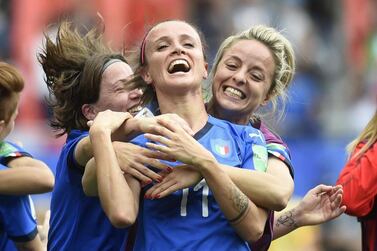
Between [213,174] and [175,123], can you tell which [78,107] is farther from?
[213,174]

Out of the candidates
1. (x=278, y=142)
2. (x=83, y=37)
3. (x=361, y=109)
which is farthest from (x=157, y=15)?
(x=278, y=142)

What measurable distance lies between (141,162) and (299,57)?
423 inches

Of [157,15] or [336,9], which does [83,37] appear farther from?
[336,9]

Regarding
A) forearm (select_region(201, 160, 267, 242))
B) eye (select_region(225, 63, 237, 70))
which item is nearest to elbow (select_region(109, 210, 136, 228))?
forearm (select_region(201, 160, 267, 242))

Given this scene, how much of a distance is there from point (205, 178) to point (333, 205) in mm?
992

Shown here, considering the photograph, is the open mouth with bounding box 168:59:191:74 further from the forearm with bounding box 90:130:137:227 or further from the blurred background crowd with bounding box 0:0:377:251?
the blurred background crowd with bounding box 0:0:377:251

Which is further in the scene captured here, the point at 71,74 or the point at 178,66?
the point at 71,74

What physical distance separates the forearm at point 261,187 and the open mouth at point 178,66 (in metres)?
0.55

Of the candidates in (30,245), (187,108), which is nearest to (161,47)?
(187,108)

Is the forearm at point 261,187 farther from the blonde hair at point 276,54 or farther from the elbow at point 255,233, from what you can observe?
the blonde hair at point 276,54

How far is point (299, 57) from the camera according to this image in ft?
52.5

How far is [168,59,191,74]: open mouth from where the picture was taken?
5.68 meters

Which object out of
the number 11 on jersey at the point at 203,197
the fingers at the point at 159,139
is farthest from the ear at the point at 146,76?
the number 11 on jersey at the point at 203,197

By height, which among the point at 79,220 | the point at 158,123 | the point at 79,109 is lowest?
the point at 79,220
